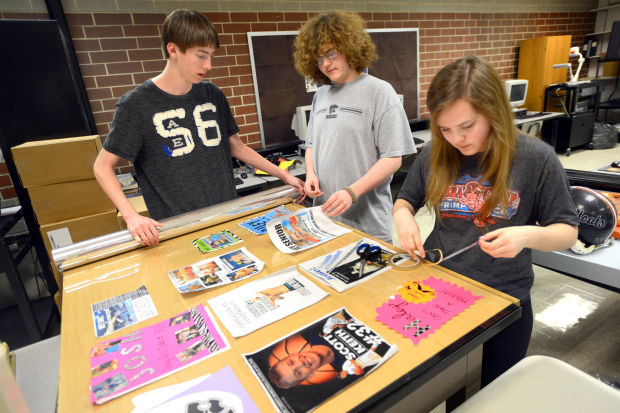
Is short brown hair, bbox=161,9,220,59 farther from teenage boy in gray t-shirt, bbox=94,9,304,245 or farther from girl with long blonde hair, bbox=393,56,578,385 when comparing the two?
girl with long blonde hair, bbox=393,56,578,385

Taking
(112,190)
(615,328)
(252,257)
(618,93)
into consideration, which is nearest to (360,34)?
(252,257)

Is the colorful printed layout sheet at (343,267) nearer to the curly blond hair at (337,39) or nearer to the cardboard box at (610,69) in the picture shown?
the curly blond hair at (337,39)

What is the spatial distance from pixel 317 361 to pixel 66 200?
202cm

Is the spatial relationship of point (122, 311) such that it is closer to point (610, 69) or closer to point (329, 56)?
point (329, 56)

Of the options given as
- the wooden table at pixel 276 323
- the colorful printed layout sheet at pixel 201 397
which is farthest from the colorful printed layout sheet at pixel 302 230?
the colorful printed layout sheet at pixel 201 397

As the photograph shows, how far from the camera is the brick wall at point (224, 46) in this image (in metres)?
2.66

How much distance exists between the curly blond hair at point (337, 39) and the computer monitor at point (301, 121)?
1.76 meters

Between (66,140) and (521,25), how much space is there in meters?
5.97

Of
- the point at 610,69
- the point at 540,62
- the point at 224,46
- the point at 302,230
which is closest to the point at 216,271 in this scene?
the point at 302,230

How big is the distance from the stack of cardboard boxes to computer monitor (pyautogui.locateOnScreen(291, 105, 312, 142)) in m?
1.75

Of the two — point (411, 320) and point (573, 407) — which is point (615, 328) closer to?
point (573, 407)

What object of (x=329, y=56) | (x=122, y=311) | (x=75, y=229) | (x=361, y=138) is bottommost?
(x=75, y=229)

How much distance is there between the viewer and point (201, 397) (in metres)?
0.64

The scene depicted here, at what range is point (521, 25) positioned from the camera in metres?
5.29
